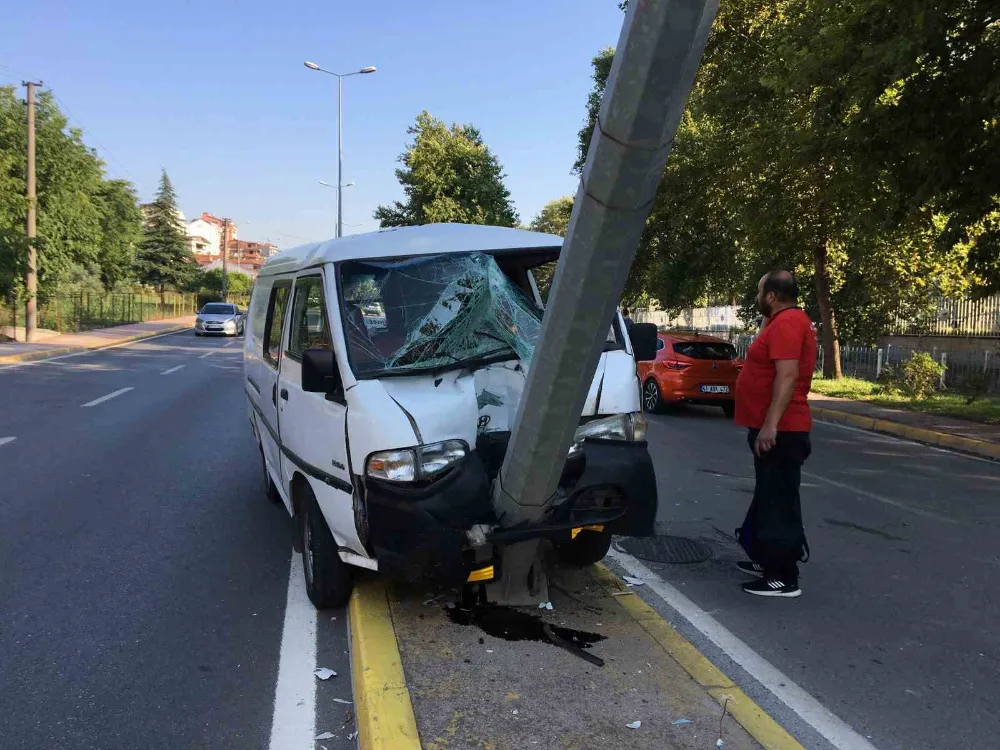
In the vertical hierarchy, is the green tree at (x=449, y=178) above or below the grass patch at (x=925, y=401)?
above

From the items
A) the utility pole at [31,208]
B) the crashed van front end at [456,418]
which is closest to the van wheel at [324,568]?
the crashed van front end at [456,418]

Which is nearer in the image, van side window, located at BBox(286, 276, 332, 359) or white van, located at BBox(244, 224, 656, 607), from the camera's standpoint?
white van, located at BBox(244, 224, 656, 607)

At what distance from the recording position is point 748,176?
1588 centimetres

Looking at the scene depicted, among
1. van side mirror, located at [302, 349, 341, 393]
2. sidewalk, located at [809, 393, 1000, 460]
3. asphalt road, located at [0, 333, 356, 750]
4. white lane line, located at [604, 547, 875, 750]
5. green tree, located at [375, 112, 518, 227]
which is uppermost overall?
green tree, located at [375, 112, 518, 227]

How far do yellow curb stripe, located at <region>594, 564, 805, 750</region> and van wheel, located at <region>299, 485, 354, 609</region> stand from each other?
1506mm

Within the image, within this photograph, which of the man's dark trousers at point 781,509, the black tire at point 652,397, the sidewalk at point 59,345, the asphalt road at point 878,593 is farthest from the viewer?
the sidewalk at point 59,345

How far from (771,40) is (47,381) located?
15.6 m

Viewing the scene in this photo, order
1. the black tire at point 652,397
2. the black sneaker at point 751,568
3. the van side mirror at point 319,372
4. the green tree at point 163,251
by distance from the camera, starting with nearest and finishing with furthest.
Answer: the van side mirror at point 319,372
the black sneaker at point 751,568
the black tire at point 652,397
the green tree at point 163,251

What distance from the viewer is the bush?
1517 centimetres

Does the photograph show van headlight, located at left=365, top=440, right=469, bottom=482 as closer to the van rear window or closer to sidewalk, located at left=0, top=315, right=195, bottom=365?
the van rear window

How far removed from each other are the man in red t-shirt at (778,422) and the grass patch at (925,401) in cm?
971

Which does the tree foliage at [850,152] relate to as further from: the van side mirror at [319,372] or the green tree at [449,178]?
the green tree at [449,178]

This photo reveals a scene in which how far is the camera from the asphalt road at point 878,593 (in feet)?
10.5

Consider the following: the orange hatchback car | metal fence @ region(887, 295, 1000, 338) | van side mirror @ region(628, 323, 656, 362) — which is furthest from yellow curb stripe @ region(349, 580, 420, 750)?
Answer: metal fence @ region(887, 295, 1000, 338)
